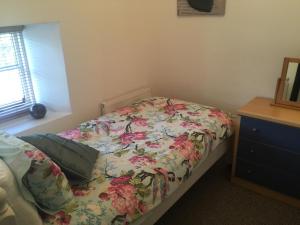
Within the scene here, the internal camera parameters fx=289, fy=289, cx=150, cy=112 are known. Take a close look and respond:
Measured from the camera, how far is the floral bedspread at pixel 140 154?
4.64 feet

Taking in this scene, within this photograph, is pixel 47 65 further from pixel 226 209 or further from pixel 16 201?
pixel 226 209

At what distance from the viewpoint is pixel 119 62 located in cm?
267

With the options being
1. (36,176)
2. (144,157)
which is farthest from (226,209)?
(36,176)

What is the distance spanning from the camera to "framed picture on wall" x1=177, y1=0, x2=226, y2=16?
2.46m

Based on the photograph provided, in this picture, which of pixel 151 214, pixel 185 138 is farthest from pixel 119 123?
pixel 151 214

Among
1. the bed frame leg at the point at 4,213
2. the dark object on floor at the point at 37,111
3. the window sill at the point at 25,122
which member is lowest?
the window sill at the point at 25,122

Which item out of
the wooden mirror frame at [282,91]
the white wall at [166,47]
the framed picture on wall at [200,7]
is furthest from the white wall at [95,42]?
the wooden mirror frame at [282,91]

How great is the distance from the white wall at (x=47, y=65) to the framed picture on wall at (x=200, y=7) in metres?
1.17

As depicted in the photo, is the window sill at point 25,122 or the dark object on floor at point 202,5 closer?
the window sill at point 25,122

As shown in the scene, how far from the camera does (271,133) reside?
210cm

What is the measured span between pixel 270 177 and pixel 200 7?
1.55 meters

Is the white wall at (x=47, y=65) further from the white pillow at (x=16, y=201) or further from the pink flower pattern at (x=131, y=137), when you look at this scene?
the white pillow at (x=16, y=201)

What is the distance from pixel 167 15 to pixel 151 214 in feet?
6.30

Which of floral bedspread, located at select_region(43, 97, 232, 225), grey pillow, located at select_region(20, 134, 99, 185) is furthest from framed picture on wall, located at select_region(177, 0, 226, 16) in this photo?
grey pillow, located at select_region(20, 134, 99, 185)
